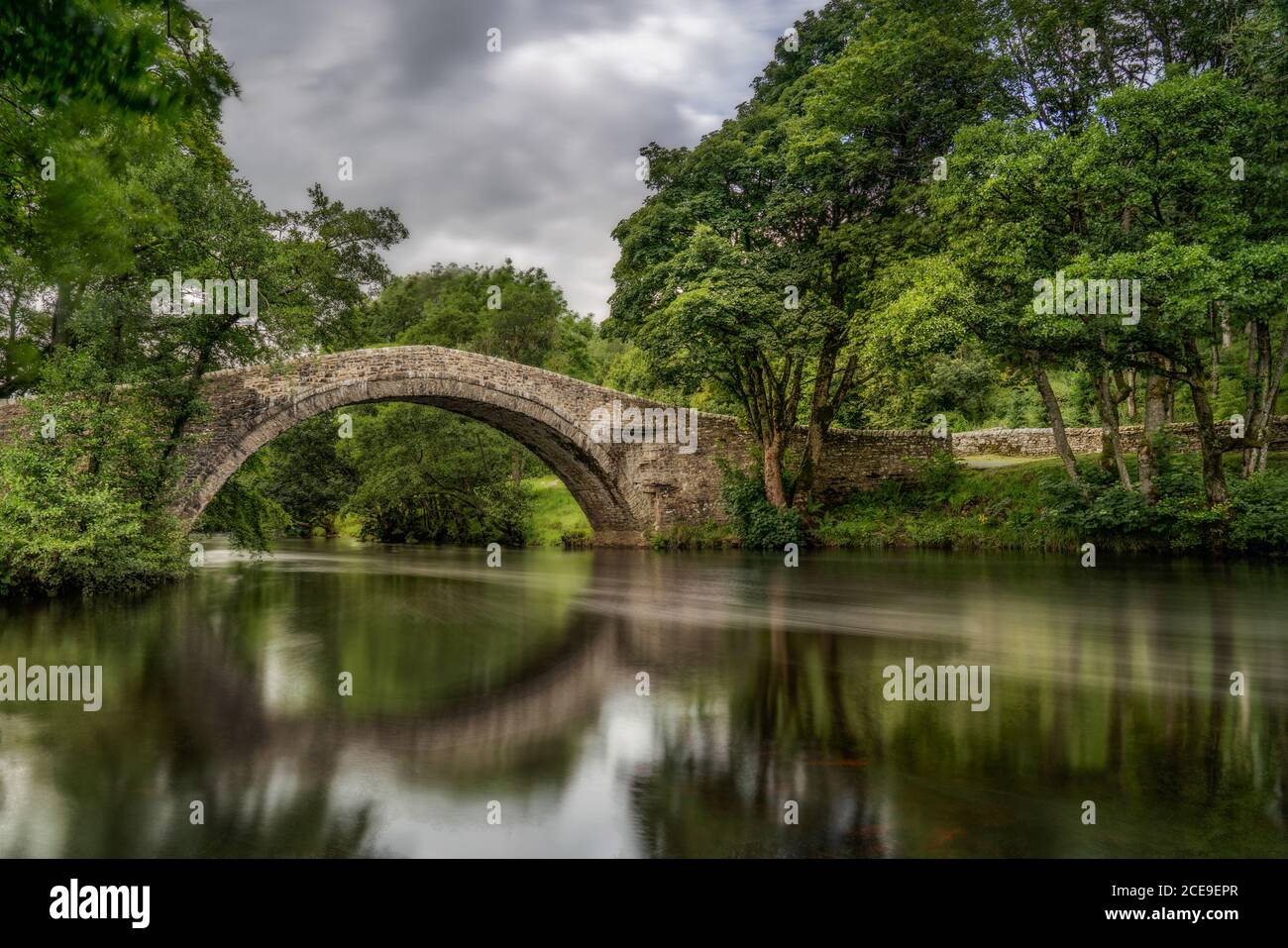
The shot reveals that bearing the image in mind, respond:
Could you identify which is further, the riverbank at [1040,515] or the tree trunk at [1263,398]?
the tree trunk at [1263,398]

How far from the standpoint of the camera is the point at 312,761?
4.14 meters

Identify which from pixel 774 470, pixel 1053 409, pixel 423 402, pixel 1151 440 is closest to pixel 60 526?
pixel 423 402

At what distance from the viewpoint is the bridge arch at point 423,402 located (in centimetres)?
1520

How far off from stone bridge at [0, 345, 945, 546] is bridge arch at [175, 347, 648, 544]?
3 cm

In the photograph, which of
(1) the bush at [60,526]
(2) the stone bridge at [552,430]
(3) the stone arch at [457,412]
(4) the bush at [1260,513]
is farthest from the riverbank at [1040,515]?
(1) the bush at [60,526]

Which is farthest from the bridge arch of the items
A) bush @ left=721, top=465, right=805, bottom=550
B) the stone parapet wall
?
the stone parapet wall

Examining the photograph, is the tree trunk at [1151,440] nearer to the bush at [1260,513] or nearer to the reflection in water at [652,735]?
Answer: the bush at [1260,513]

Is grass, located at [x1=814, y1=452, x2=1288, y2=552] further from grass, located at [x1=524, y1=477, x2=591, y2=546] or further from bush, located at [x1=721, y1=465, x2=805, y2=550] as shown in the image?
grass, located at [x1=524, y1=477, x2=591, y2=546]

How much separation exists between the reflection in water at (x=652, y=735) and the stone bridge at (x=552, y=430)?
19.5 feet

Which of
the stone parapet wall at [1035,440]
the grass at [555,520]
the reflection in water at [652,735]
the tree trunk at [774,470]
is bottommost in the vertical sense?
the reflection in water at [652,735]

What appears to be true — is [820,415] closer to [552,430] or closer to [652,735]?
[552,430]
